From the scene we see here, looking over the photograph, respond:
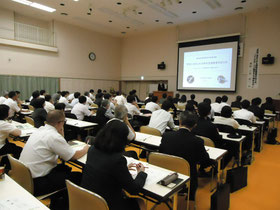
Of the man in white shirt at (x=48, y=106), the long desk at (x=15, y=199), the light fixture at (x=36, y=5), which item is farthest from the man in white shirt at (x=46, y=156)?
the light fixture at (x=36, y=5)

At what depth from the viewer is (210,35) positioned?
10.8m

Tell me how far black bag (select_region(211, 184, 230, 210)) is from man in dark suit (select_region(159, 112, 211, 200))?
24 cm

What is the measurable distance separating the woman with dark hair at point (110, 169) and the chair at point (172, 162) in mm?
660

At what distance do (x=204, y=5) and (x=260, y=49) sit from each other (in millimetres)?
3536

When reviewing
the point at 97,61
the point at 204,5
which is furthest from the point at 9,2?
the point at 204,5

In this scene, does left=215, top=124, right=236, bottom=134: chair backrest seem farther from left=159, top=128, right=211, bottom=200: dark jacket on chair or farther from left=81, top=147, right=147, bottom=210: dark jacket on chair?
left=81, top=147, right=147, bottom=210: dark jacket on chair

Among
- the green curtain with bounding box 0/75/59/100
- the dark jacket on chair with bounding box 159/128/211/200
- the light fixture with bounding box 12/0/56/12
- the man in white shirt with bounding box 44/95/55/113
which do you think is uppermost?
the light fixture with bounding box 12/0/56/12

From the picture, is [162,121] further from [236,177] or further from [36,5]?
[36,5]

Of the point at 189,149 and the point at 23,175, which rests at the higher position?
the point at 189,149

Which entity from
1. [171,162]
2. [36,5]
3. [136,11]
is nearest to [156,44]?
[136,11]

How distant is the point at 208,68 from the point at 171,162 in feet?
31.9

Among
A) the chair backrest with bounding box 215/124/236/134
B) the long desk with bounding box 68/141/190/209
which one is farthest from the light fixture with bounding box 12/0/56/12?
the long desk with bounding box 68/141/190/209

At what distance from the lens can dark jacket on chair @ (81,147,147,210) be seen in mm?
1402

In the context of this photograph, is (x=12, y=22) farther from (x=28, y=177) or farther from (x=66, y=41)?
(x=28, y=177)
